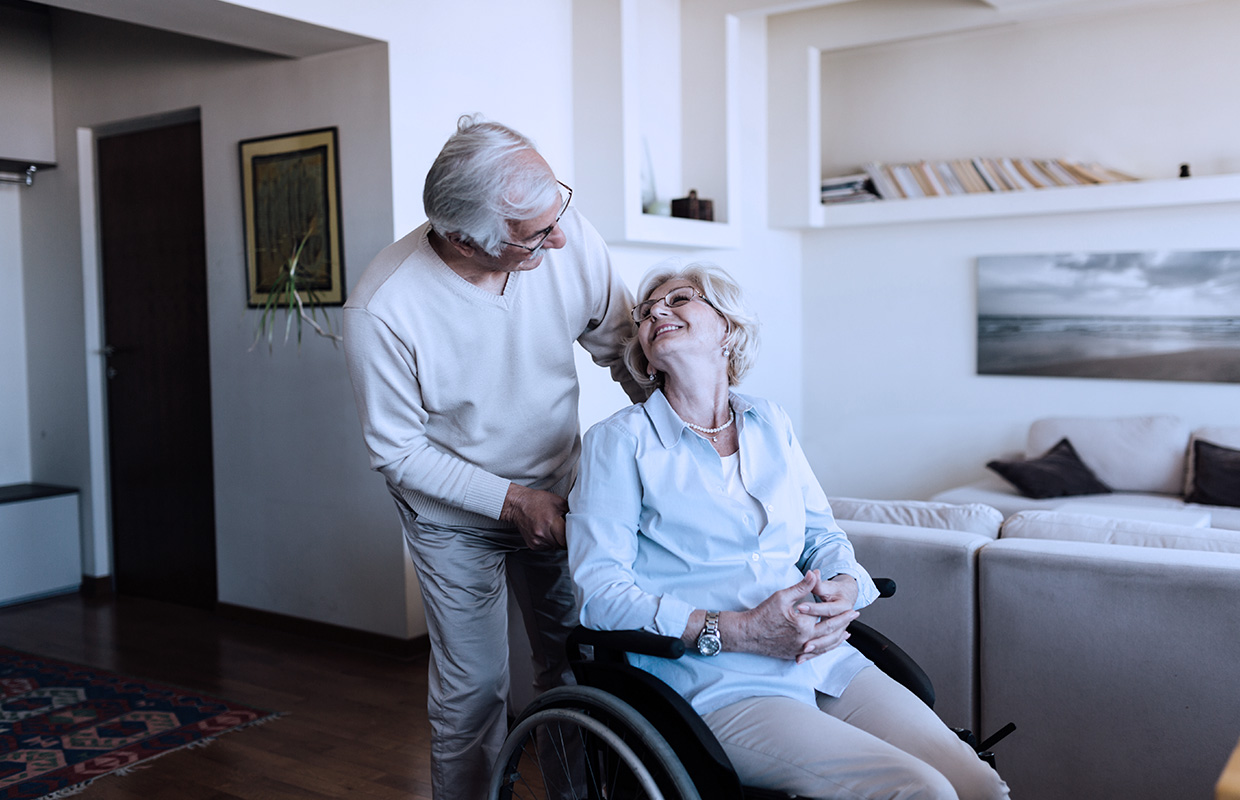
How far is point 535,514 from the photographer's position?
1.86 metres

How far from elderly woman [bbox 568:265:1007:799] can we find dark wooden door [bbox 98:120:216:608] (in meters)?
3.16

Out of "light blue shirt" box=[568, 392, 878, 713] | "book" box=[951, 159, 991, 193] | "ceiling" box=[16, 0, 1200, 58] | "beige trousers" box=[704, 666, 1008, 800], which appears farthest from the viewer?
"book" box=[951, 159, 991, 193]

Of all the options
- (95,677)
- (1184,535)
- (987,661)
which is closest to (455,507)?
(987,661)

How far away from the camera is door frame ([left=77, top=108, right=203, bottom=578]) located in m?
4.75

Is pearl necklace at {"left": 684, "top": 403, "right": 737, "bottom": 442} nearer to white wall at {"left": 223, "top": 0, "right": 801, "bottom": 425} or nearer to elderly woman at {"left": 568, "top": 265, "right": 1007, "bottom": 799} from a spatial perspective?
elderly woman at {"left": 568, "top": 265, "right": 1007, "bottom": 799}

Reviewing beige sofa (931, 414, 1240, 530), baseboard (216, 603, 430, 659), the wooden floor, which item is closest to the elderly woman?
the wooden floor

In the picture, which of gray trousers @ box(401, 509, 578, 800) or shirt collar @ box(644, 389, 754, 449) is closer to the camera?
shirt collar @ box(644, 389, 754, 449)

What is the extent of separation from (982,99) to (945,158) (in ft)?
1.14

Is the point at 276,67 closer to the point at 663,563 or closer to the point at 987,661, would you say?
the point at 663,563

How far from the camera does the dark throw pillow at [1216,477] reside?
13.9 ft

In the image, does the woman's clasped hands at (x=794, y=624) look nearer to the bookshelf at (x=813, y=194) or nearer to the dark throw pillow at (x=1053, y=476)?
the dark throw pillow at (x=1053, y=476)

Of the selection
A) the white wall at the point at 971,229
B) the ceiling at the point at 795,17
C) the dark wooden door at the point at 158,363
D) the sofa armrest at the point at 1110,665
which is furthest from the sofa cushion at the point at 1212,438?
the dark wooden door at the point at 158,363

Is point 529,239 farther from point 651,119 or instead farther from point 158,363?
point 158,363

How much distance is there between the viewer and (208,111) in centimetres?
420
